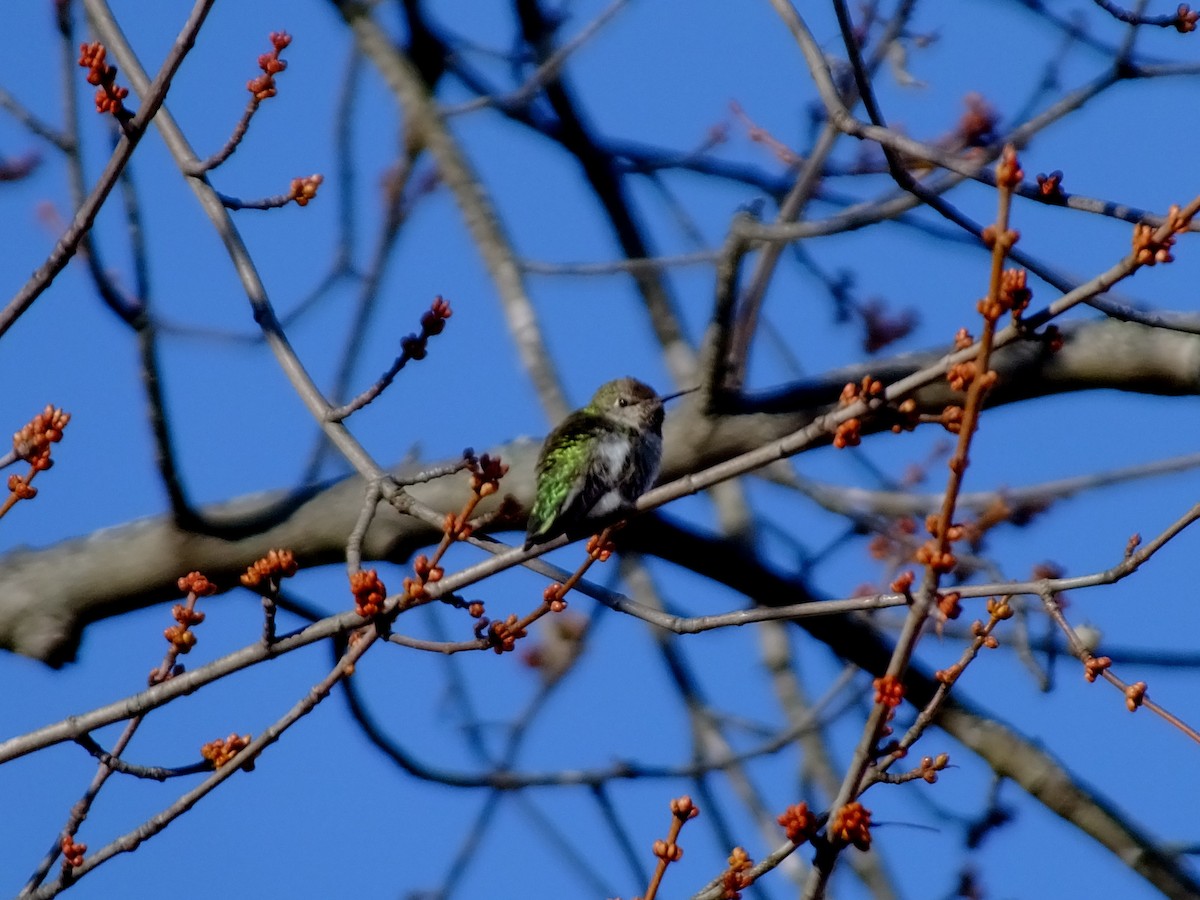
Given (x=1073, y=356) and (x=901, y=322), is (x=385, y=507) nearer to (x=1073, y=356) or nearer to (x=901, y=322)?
(x=1073, y=356)

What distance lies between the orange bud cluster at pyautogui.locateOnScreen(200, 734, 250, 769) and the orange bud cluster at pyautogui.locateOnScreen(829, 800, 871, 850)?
1260 millimetres

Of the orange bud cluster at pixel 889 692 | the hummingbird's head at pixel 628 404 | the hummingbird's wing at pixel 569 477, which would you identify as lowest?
the orange bud cluster at pixel 889 692

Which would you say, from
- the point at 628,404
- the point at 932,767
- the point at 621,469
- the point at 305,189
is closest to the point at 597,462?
the point at 621,469

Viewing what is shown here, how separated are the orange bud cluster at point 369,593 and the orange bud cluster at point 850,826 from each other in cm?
95

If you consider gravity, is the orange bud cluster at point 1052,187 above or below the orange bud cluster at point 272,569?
above

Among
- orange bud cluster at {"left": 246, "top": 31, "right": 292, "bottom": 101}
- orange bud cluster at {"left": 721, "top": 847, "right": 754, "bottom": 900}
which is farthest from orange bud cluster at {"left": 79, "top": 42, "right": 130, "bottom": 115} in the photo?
orange bud cluster at {"left": 721, "top": 847, "right": 754, "bottom": 900}

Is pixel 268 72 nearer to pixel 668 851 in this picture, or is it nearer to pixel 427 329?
pixel 427 329

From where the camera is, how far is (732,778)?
219 inches

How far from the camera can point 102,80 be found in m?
3.32

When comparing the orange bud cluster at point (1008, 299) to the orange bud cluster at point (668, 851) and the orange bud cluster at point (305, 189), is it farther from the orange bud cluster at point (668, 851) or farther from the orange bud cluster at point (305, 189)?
the orange bud cluster at point (305, 189)

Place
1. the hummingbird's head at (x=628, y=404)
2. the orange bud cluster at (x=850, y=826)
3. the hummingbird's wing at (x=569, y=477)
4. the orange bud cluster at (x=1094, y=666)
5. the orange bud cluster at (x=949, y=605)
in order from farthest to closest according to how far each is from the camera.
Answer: the hummingbird's head at (x=628, y=404), the hummingbird's wing at (x=569, y=477), the orange bud cluster at (x=1094, y=666), the orange bud cluster at (x=949, y=605), the orange bud cluster at (x=850, y=826)

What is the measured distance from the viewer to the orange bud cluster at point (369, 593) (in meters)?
2.80

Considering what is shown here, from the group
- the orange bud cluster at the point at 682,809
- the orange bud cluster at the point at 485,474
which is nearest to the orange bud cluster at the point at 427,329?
the orange bud cluster at the point at 485,474

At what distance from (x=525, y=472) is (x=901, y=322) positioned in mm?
2828
